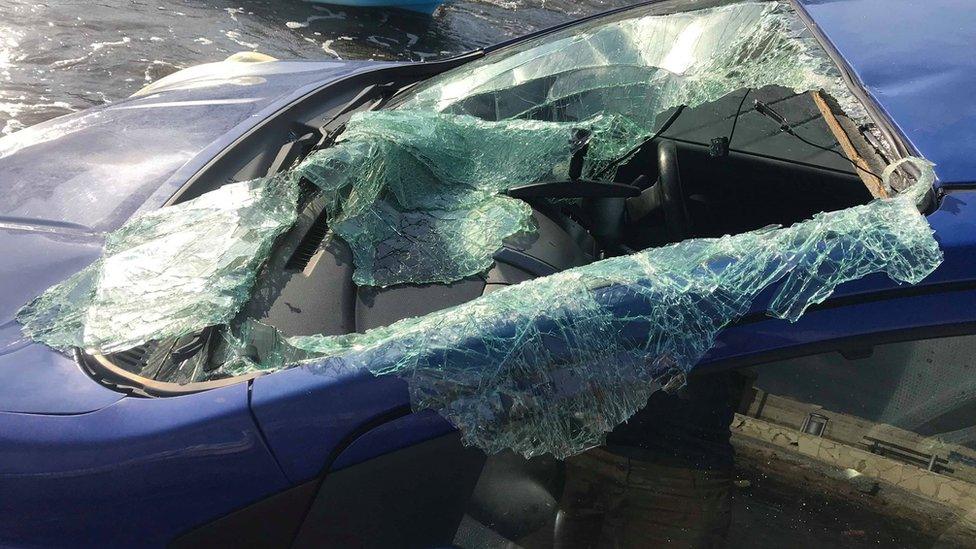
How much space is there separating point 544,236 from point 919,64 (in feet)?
3.25

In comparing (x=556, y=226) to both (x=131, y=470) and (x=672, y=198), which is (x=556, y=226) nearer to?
(x=672, y=198)

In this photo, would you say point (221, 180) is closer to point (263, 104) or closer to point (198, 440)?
point (263, 104)

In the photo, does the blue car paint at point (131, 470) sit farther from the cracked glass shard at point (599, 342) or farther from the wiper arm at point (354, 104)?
the wiper arm at point (354, 104)

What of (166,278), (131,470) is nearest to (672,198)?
(166,278)

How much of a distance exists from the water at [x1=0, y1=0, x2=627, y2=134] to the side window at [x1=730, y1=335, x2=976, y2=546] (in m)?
5.02

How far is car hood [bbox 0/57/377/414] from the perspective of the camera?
157 cm

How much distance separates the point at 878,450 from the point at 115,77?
19.4 ft

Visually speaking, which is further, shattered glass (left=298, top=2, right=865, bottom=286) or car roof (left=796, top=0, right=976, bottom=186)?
shattered glass (left=298, top=2, right=865, bottom=286)

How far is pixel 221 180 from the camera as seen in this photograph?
220 centimetres

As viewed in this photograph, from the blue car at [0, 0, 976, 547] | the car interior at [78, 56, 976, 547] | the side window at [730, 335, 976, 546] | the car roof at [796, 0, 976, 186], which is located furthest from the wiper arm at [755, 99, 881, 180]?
the side window at [730, 335, 976, 546]

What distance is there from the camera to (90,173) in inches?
89.2

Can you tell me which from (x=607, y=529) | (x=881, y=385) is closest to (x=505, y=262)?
(x=607, y=529)

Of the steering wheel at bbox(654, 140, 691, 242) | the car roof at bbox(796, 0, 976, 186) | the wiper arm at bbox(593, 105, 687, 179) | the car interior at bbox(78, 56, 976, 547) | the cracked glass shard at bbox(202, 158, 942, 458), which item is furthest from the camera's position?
the wiper arm at bbox(593, 105, 687, 179)

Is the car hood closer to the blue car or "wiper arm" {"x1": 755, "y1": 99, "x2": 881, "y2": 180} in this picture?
the blue car
